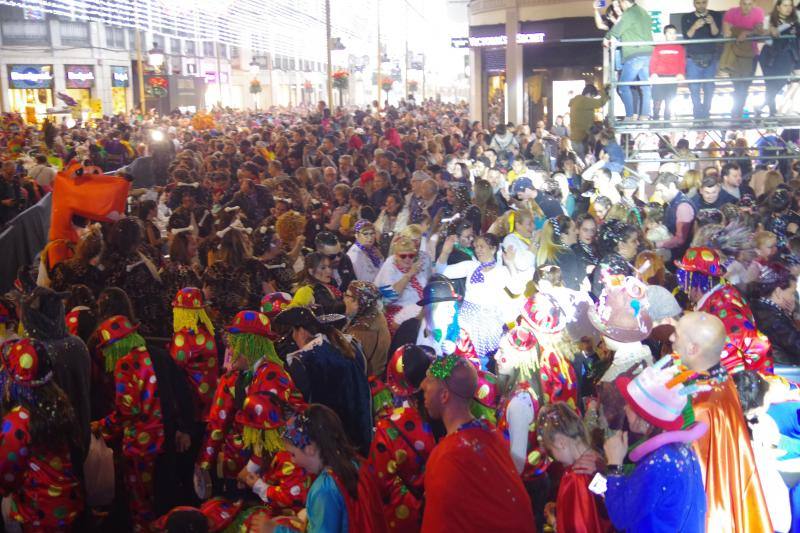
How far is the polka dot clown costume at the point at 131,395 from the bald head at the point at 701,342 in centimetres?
313

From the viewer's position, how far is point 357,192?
33.1 ft

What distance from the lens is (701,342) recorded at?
3.81m

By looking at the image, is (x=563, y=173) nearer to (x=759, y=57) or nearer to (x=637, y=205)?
(x=637, y=205)

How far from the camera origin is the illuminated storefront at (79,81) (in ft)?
141

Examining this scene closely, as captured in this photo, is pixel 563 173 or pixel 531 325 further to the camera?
pixel 563 173

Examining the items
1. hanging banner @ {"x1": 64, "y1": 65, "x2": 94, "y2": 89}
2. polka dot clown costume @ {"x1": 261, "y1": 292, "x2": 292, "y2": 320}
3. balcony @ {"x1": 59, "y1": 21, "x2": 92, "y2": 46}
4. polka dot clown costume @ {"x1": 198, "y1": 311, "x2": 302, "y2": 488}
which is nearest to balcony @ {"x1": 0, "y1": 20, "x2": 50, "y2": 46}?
balcony @ {"x1": 59, "y1": 21, "x2": 92, "y2": 46}

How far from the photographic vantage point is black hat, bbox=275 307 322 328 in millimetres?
4914

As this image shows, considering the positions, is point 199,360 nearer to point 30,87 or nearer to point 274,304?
point 274,304

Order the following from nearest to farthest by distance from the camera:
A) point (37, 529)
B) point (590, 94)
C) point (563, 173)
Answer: point (37, 529), point (563, 173), point (590, 94)

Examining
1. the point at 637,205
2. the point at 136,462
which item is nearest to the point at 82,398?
the point at 136,462

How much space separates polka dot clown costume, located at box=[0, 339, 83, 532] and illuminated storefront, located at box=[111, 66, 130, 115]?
45414 mm

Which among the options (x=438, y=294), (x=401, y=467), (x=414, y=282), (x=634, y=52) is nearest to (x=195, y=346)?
(x=438, y=294)

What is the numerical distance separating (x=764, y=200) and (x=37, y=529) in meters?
8.52

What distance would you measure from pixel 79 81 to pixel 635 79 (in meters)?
39.8
